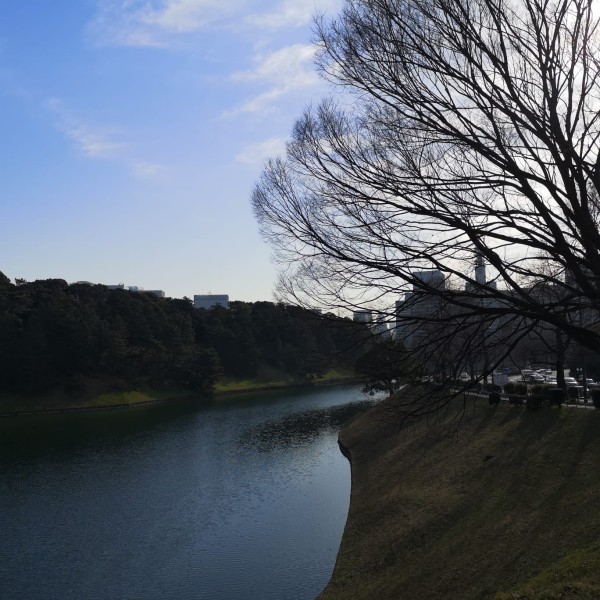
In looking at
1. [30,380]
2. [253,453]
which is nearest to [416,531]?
[253,453]

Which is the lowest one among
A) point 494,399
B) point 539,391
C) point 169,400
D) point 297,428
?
point 297,428

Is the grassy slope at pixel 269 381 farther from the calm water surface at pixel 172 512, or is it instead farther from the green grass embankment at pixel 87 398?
the calm water surface at pixel 172 512

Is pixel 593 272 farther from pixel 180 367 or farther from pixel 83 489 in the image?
pixel 180 367

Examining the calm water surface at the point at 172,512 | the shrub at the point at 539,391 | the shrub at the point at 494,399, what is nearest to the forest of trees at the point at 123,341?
the calm water surface at the point at 172,512

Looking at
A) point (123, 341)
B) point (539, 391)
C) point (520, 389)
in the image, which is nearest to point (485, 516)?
point (539, 391)

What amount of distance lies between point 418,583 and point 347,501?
33.5ft

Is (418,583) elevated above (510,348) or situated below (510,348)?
below

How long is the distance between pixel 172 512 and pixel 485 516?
11.5m

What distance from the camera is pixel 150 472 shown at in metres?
28.0

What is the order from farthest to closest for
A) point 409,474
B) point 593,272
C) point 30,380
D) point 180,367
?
point 180,367 < point 30,380 < point 409,474 < point 593,272

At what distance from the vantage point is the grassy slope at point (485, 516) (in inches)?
412

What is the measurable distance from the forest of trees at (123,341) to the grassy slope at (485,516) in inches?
1224

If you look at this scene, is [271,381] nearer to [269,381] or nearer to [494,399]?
[269,381]

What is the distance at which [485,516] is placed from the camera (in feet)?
47.5
